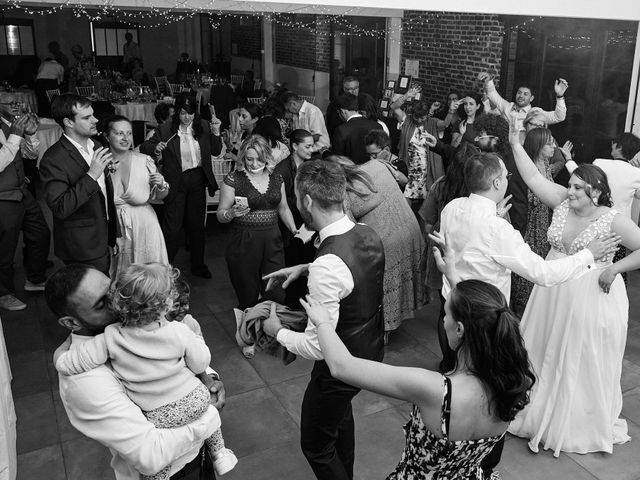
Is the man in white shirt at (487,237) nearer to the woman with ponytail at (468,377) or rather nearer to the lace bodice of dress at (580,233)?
the lace bodice of dress at (580,233)

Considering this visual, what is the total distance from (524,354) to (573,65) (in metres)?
6.75

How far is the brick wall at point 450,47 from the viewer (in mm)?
8211

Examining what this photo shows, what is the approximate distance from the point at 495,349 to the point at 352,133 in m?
4.03

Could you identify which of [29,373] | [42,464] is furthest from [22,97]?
[42,464]

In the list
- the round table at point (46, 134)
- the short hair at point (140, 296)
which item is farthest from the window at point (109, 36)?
the short hair at point (140, 296)

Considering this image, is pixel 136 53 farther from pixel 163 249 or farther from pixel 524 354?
pixel 524 354

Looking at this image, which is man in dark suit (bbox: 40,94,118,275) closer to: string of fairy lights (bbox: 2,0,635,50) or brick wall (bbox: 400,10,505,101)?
string of fairy lights (bbox: 2,0,635,50)

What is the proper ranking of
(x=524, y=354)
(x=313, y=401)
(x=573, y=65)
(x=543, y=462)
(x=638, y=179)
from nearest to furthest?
(x=524, y=354) → (x=313, y=401) → (x=543, y=462) → (x=638, y=179) → (x=573, y=65)

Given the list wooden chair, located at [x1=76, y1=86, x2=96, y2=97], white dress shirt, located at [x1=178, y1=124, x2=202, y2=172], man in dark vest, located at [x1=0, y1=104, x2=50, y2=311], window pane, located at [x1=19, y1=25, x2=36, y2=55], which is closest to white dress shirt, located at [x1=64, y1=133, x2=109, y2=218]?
man in dark vest, located at [x1=0, y1=104, x2=50, y2=311]

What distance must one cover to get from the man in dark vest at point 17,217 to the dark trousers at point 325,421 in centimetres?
289

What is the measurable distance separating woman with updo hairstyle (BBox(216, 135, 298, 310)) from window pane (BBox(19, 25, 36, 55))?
594 inches

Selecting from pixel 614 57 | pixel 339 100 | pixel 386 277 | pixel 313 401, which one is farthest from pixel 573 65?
pixel 313 401

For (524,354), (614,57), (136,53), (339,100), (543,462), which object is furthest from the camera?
(136,53)

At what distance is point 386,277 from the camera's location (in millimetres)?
4180
